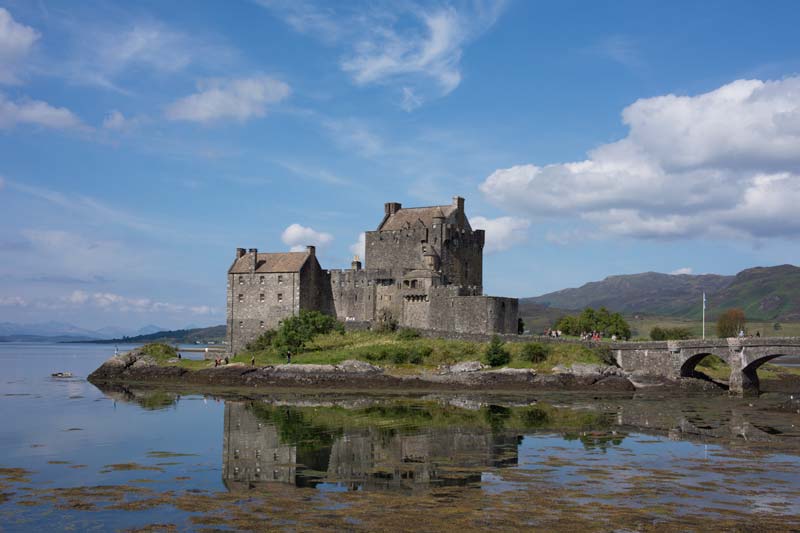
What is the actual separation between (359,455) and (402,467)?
9.37 feet

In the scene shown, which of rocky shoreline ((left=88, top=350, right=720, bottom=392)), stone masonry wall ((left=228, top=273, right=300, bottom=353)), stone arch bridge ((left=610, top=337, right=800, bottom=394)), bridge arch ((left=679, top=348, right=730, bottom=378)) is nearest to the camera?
stone arch bridge ((left=610, top=337, right=800, bottom=394))

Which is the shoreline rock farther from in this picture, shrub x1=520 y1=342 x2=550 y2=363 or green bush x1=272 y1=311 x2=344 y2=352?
green bush x1=272 y1=311 x2=344 y2=352

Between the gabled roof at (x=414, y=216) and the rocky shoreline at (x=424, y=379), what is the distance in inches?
711

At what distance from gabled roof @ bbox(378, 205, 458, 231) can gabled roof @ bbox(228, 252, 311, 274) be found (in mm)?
8166

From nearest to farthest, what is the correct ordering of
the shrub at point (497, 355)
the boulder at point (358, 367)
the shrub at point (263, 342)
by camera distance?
the shrub at point (497, 355) < the boulder at point (358, 367) < the shrub at point (263, 342)

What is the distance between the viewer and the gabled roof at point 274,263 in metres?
71.5

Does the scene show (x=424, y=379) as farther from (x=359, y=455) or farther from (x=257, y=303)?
(x=359, y=455)

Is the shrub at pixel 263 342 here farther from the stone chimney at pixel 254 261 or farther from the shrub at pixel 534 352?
the shrub at pixel 534 352

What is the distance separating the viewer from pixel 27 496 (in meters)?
20.4

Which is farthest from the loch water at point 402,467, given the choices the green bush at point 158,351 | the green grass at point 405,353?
the green bush at point 158,351

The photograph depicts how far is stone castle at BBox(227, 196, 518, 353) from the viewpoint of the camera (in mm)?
68938

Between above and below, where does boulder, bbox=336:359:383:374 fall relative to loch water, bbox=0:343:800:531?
above

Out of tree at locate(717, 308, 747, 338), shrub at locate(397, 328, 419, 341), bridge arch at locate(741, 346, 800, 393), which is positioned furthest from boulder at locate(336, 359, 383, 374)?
tree at locate(717, 308, 747, 338)

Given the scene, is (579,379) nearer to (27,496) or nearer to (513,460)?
(513,460)
